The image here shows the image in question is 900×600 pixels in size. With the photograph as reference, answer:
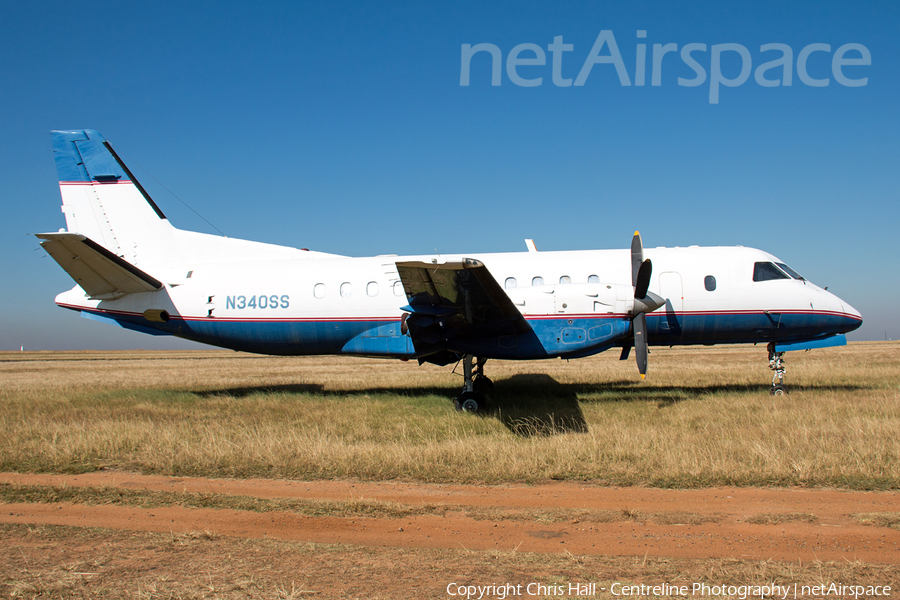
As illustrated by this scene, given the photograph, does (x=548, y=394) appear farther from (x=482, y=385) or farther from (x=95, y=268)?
(x=95, y=268)

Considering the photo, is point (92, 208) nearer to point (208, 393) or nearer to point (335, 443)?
point (208, 393)

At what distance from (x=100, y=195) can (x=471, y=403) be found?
12.9 meters

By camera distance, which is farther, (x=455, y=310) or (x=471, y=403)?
(x=471, y=403)

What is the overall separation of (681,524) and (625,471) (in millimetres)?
1871

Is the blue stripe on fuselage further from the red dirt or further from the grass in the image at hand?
the red dirt

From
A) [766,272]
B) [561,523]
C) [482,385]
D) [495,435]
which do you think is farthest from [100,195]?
[766,272]

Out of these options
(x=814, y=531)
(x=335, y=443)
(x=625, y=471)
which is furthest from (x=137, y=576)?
(x=814, y=531)

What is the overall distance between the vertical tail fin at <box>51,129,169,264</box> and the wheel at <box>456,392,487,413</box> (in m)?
10.9

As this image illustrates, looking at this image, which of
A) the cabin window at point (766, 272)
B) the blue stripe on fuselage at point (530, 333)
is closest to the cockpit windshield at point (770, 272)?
the cabin window at point (766, 272)

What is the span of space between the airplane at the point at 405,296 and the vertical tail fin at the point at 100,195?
3 cm

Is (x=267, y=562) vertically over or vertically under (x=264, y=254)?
under

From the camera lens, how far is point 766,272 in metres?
13.7

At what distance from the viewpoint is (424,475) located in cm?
786

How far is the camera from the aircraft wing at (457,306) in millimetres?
10422
